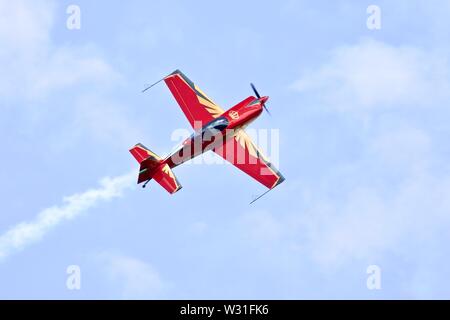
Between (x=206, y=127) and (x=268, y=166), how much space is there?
14.4ft

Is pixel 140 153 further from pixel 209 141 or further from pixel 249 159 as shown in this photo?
pixel 249 159

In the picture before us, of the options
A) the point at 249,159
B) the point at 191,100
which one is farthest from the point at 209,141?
the point at 191,100

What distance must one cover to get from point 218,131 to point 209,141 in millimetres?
864

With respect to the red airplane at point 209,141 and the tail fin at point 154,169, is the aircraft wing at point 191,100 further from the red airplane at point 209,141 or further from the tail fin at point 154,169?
the tail fin at point 154,169

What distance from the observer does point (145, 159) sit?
199ft

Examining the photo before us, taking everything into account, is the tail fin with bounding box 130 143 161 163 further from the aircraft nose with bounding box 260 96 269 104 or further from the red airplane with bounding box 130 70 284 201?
the aircraft nose with bounding box 260 96 269 104

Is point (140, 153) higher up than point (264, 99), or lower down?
lower down

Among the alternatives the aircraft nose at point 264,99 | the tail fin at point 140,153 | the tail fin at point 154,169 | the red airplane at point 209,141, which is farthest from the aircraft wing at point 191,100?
the tail fin at point 154,169

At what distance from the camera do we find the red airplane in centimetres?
6106

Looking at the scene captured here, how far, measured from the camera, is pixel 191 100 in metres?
66.6

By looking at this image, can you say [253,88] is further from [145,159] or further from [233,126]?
[145,159]
